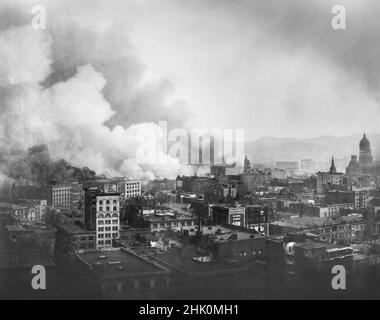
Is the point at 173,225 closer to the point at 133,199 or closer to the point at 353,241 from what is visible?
the point at 133,199

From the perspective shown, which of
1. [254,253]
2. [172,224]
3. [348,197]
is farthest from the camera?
[348,197]

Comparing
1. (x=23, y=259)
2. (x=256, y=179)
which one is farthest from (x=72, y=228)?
(x=256, y=179)

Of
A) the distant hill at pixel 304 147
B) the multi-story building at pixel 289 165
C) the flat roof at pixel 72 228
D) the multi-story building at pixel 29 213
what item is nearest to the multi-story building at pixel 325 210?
the multi-story building at pixel 289 165

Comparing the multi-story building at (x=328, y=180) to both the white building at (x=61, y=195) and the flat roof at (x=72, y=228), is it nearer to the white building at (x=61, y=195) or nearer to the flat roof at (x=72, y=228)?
the white building at (x=61, y=195)

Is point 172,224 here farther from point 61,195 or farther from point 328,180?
point 328,180
